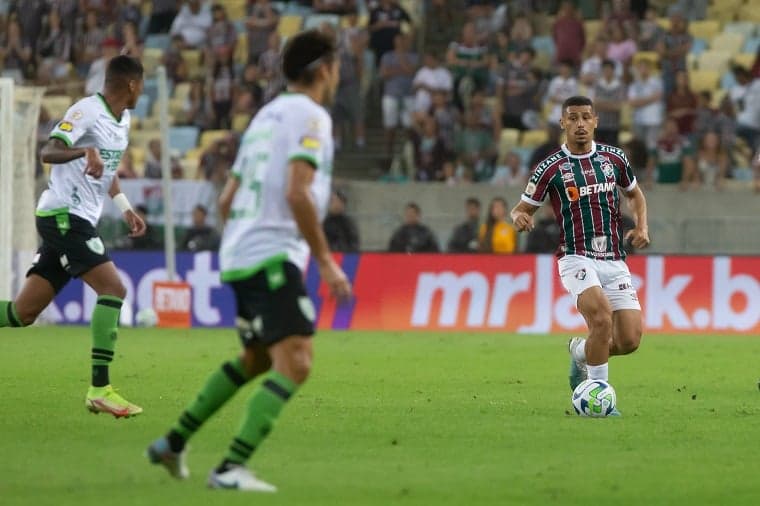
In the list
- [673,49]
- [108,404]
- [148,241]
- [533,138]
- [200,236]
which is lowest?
[148,241]

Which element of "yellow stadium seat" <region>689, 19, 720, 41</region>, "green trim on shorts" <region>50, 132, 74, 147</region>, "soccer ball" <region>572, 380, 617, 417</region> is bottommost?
"soccer ball" <region>572, 380, 617, 417</region>

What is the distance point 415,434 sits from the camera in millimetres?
10328

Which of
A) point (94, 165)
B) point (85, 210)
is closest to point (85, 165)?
point (85, 210)

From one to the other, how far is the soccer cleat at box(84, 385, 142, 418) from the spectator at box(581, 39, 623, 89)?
54.0 ft

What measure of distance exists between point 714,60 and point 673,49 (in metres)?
1.11

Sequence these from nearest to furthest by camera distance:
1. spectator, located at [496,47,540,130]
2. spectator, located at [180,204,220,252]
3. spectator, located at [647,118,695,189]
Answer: spectator, located at [180,204,220,252], spectator, located at [647,118,695,189], spectator, located at [496,47,540,130]

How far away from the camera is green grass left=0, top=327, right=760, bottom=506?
7.86 metres

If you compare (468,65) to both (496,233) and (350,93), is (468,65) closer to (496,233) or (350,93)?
(350,93)

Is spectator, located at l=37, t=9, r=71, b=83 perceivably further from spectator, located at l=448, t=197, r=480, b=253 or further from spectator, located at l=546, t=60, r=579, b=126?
spectator, located at l=448, t=197, r=480, b=253

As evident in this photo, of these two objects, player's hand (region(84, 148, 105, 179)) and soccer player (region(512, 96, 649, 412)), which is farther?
soccer player (region(512, 96, 649, 412))

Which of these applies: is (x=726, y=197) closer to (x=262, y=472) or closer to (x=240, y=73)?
(x=240, y=73)

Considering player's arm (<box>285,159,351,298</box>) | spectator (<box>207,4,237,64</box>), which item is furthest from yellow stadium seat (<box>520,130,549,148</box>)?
player's arm (<box>285,159,351,298</box>)

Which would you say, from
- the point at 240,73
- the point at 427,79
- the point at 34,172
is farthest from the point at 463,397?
the point at 240,73

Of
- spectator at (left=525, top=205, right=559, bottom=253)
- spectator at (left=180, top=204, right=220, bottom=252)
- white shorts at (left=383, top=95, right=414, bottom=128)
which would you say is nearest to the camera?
spectator at (left=525, top=205, right=559, bottom=253)
